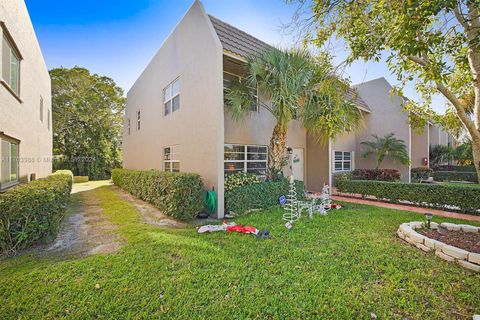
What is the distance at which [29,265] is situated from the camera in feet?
12.6

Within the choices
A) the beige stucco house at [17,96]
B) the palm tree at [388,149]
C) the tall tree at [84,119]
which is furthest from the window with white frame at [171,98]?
the tall tree at [84,119]

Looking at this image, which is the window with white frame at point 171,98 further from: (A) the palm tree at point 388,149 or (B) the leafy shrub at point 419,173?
(B) the leafy shrub at point 419,173

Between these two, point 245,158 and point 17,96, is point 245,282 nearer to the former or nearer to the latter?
point 245,158

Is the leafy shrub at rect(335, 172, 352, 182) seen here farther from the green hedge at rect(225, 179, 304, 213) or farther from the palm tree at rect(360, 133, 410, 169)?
the green hedge at rect(225, 179, 304, 213)

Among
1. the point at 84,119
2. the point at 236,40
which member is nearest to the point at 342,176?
the point at 236,40

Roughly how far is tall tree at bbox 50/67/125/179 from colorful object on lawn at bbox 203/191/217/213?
21.6 metres

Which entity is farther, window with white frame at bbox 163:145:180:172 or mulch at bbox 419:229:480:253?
window with white frame at bbox 163:145:180:172

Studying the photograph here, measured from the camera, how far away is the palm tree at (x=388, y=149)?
41.6 ft

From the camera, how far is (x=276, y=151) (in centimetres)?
850

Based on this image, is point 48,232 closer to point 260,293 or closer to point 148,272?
point 148,272

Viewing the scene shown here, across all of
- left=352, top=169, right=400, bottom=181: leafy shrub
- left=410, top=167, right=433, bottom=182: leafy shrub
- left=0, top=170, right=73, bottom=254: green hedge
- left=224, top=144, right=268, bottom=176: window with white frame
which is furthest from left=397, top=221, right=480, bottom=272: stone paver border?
left=410, top=167, right=433, bottom=182: leafy shrub

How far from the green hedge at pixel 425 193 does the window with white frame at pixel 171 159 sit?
8739 mm

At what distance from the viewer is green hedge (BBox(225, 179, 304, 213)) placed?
23.6 ft

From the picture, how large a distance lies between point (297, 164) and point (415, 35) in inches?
347
